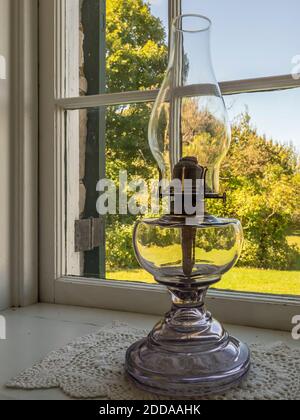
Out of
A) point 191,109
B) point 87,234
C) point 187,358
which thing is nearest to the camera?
point 187,358

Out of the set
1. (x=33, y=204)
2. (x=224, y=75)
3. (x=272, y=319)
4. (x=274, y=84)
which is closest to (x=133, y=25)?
(x=224, y=75)

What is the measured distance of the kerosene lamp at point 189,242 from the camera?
565mm

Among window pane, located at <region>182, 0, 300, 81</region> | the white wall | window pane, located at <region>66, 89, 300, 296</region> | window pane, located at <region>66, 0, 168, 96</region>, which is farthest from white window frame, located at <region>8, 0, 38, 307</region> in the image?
window pane, located at <region>182, 0, 300, 81</region>

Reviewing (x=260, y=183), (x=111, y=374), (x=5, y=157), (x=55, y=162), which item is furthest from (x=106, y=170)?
(x=111, y=374)

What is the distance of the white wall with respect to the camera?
964mm

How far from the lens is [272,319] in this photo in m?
0.81

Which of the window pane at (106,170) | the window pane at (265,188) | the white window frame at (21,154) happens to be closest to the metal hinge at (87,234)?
the window pane at (106,170)

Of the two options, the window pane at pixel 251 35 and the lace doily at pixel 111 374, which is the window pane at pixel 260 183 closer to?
the window pane at pixel 251 35

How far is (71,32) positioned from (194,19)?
47 centimetres

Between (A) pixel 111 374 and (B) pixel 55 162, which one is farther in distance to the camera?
(B) pixel 55 162

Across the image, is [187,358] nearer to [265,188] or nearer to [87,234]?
[265,188]

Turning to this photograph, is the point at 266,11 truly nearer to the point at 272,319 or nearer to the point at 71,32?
the point at 71,32

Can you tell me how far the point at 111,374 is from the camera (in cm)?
61

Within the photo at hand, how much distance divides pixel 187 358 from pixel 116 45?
0.80 m
